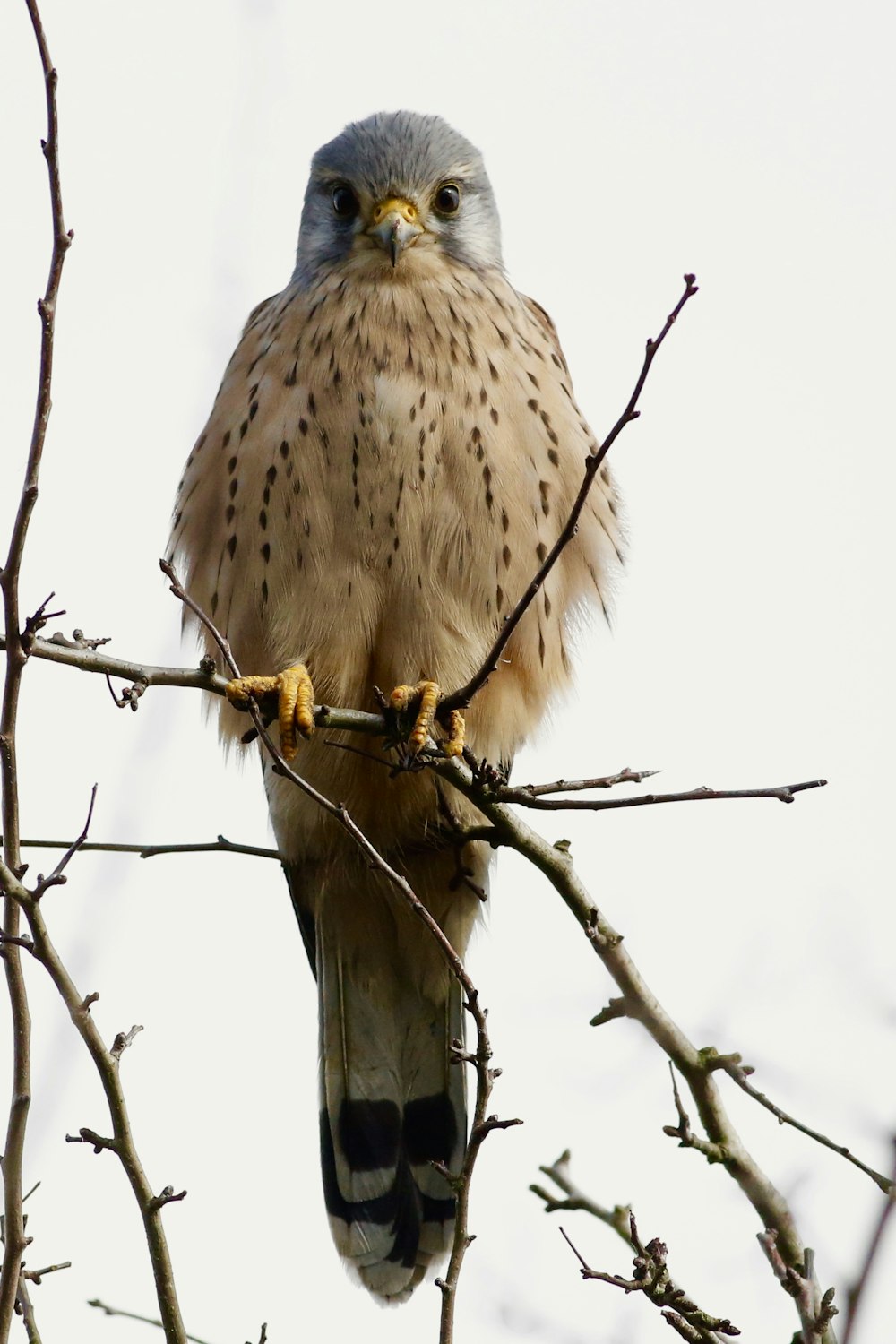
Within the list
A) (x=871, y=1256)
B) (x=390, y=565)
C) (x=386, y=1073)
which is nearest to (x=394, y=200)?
(x=390, y=565)

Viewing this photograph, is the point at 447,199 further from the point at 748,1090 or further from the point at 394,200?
the point at 748,1090

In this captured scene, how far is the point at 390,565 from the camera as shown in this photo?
3953mm

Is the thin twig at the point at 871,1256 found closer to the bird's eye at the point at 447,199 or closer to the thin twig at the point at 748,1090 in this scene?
the thin twig at the point at 748,1090

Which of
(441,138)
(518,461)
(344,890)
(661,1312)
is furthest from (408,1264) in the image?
(441,138)

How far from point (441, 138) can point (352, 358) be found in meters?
1.10

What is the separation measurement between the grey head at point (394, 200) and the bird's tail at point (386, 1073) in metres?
1.72

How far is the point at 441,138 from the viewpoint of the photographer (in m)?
4.81

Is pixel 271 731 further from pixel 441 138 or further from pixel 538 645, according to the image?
pixel 441 138

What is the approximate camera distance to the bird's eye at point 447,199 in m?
4.68

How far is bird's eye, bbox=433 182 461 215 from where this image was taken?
468 centimetres

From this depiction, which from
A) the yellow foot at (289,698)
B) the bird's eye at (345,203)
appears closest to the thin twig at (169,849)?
the yellow foot at (289,698)

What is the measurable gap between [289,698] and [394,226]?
157 cm

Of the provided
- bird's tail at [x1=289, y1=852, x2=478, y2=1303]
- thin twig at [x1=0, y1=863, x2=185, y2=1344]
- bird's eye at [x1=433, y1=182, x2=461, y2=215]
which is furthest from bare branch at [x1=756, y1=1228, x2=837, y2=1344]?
bird's eye at [x1=433, y1=182, x2=461, y2=215]

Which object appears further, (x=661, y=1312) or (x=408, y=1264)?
(x=408, y=1264)
